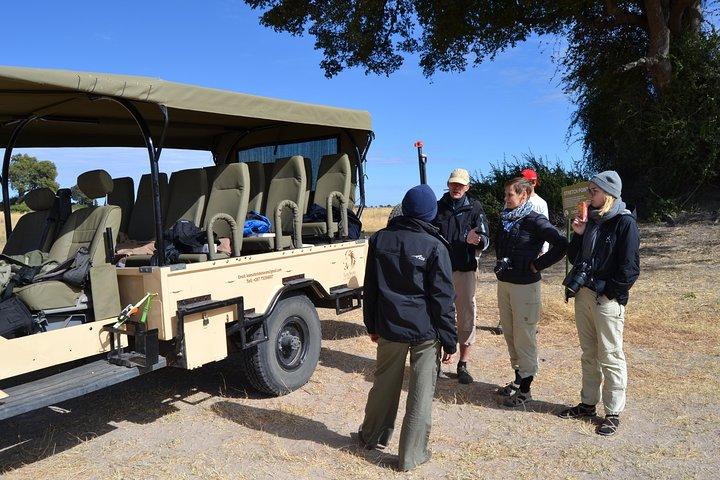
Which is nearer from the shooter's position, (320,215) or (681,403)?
(681,403)

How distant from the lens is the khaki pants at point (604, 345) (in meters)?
4.01

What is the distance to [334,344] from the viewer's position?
Result: 682 cm

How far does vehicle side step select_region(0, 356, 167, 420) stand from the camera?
3311 millimetres

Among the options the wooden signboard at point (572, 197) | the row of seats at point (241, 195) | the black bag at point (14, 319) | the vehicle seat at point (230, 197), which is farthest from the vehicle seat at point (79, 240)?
the wooden signboard at point (572, 197)

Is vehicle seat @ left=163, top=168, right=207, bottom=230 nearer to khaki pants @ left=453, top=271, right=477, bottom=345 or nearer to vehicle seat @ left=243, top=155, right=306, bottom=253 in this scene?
vehicle seat @ left=243, top=155, right=306, bottom=253

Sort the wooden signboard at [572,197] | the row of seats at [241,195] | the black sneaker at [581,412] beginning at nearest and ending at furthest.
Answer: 1. the black sneaker at [581,412]
2. the row of seats at [241,195]
3. the wooden signboard at [572,197]

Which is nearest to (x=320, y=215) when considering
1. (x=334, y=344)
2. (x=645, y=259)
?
(x=334, y=344)

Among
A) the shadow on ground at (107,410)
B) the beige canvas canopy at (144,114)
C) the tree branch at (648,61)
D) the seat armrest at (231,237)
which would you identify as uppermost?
the tree branch at (648,61)

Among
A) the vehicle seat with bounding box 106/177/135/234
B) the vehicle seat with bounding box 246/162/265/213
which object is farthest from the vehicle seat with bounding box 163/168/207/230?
the vehicle seat with bounding box 106/177/135/234

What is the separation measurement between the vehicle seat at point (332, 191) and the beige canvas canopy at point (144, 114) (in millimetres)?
376

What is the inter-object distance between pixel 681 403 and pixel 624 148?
14.0 metres

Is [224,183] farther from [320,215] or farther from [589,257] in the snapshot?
[589,257]

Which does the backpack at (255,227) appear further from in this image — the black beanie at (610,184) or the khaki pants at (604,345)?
the black beanie at (610,184)

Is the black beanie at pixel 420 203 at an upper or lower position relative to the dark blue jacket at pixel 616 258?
upper
